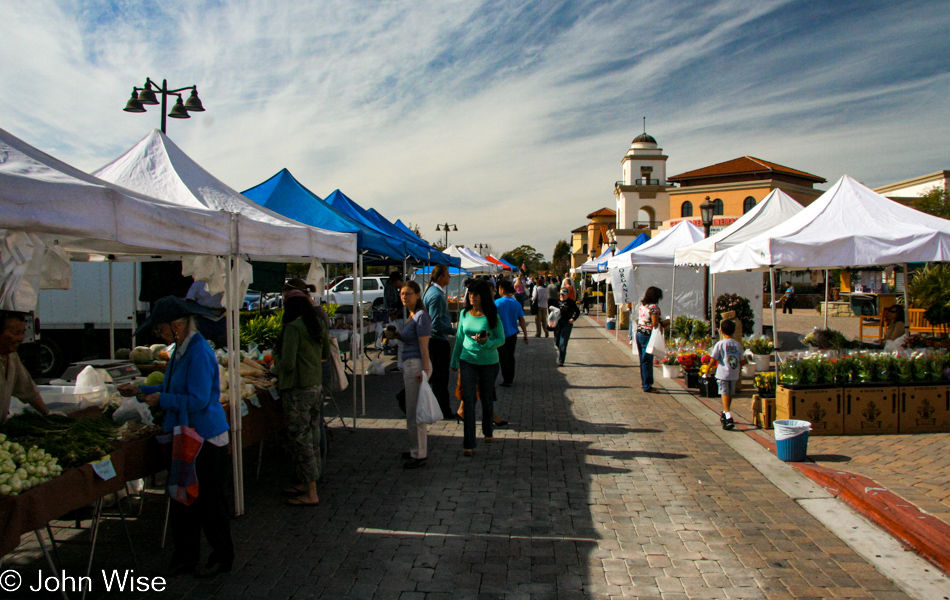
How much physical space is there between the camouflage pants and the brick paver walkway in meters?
0.34

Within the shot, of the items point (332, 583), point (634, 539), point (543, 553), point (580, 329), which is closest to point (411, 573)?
→ point (332, 583)

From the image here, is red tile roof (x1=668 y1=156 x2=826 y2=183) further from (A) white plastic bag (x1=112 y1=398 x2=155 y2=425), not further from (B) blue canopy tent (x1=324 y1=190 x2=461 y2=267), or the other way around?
(A) white plastic bag (x1=112 y1=398 x2=155 y2=425)

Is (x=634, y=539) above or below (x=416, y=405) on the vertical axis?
below

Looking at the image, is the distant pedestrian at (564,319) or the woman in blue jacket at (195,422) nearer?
the woman in blue jacket at (195,422)

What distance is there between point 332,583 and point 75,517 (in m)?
2.45

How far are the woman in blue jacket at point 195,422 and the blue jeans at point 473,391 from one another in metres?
2.95

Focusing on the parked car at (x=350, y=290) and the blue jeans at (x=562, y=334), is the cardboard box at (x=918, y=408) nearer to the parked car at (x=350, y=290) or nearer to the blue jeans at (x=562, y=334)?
the blue jeans at (x=562, y=334)

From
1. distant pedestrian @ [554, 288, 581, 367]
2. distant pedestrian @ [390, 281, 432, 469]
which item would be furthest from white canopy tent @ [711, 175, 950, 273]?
distant pedestrian @ [390, 281, 432, 469]

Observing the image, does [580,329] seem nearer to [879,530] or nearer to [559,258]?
[879,530]

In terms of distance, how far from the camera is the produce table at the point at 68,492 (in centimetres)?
304

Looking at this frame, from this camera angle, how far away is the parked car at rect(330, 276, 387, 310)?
24.2 metres

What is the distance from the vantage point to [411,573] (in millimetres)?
3938

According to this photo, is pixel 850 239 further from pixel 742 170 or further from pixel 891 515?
pixel 742 170

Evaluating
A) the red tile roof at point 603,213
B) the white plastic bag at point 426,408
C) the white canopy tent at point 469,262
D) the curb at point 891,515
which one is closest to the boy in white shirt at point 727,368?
the curb at point 891,515
